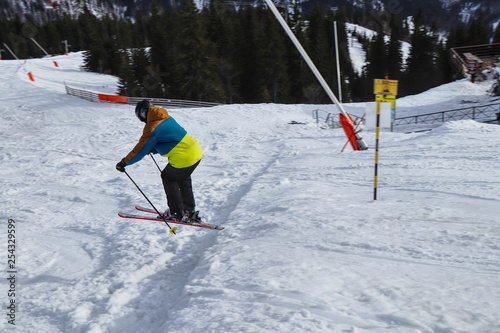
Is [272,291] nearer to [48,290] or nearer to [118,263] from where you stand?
[118,263]

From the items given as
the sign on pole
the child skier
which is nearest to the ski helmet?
the child skier

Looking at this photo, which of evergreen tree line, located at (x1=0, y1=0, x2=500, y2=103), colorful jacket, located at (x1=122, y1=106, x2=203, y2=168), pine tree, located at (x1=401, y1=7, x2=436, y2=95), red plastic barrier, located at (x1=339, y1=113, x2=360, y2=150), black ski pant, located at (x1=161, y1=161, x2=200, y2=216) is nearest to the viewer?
colorful jacket, located at (x1=122, y1=106, x2=203, y2=168)

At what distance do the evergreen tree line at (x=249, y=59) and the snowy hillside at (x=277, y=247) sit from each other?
2892 centimetres

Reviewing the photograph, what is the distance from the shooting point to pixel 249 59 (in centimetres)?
4834

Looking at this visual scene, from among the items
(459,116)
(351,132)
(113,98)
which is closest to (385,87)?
(351,132)

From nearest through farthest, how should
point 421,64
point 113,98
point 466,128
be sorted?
point 466,128 → point 113,98 → point 421,64

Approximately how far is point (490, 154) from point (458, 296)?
243 inches

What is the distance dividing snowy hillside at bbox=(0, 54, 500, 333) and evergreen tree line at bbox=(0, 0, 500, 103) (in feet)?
94.9

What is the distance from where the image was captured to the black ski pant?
5.48m

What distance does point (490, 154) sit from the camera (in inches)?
320

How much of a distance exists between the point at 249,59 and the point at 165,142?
45.4m

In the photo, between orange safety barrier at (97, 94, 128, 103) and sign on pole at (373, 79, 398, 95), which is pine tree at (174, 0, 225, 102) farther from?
sign on pole at (373, 79, 398, 95)

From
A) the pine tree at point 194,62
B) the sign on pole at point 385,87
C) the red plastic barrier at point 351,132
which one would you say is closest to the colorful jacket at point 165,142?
the sign on pole at point 385,87

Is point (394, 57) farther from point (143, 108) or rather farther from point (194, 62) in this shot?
point (143, 108)
